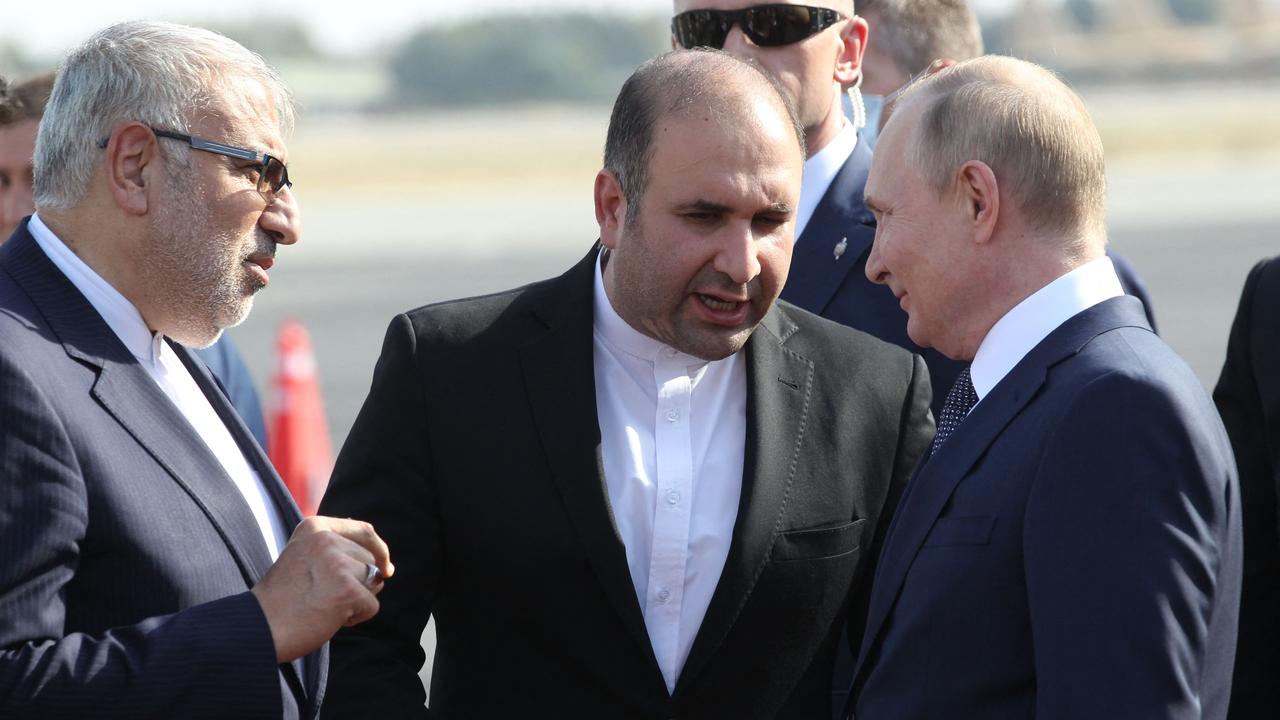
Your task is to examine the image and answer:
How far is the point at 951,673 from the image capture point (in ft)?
7.45

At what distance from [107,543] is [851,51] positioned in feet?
8.59

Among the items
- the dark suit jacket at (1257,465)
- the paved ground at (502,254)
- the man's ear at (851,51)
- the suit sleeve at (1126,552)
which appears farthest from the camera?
the paved ground at (502,254)

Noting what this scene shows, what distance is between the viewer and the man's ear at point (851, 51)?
4121 mm

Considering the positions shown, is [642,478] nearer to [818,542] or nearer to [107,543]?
[818,542]

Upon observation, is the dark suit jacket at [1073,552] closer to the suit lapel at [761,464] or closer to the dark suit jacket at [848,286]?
the suit lapel at [761,464]

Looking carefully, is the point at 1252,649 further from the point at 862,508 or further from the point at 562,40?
the point at 562,40

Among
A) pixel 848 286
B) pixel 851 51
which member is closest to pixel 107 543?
pixel 848 286

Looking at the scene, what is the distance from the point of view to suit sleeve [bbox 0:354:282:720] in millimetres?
2178

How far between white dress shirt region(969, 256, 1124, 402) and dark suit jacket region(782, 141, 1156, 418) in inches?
45.9

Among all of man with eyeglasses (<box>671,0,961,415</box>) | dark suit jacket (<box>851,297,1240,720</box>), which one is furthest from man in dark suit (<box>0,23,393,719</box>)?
man with eyeglasses (<box>671,0,961,415</box>)

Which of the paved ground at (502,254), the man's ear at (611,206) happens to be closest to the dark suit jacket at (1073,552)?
the man's ear at (611,206)

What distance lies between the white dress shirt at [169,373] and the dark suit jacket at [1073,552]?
3.71 feet

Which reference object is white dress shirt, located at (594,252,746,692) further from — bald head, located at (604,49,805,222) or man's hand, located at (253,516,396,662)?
man's hand, located at (253,516,396,662)

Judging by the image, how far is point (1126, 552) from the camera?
2.08 m
